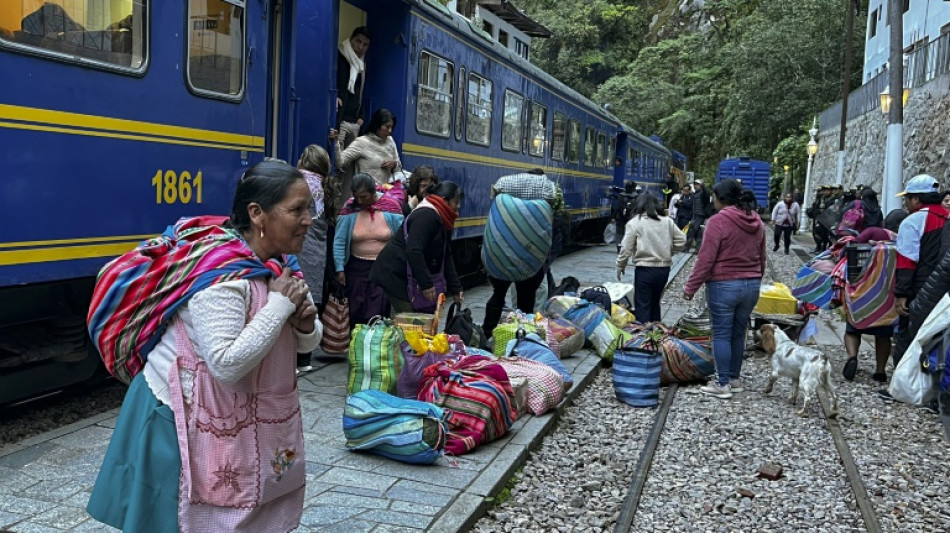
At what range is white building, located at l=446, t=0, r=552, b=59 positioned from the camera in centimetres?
3766

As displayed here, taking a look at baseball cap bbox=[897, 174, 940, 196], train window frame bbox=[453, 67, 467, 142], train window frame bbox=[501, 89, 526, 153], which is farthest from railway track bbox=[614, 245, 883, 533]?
train window frame bbox=[501, 89, 526, 153]

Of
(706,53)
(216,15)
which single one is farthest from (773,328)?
(706,53)

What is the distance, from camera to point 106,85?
538cm

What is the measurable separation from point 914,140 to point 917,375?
17.5m

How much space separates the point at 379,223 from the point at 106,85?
2381 millimetres

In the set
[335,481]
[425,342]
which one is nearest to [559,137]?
[425,342]

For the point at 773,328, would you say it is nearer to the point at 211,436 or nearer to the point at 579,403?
the point at 579,403

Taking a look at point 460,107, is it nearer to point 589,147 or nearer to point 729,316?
point 729,316

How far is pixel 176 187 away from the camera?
6.04 metres

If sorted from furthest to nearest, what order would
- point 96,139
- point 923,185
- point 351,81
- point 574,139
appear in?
1. point 574,139
2. point 351,81
3. point 923,185
4. point 96,139

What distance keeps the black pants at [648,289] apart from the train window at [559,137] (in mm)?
8170

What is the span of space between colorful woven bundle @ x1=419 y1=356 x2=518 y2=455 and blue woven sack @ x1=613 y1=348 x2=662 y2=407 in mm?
1835

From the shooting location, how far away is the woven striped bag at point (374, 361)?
19.4 feet

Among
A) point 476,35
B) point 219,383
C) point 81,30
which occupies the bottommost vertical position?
point 219,383
